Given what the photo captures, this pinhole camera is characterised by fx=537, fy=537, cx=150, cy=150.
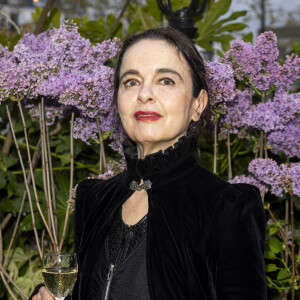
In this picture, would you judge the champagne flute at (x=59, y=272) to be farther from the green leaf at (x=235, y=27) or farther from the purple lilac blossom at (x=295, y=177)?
the green leaf at (x=235, y=27)

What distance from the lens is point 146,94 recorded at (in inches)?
57.9

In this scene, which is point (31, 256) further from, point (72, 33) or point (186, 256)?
point (186, 256)

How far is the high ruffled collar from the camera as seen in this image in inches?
59.4

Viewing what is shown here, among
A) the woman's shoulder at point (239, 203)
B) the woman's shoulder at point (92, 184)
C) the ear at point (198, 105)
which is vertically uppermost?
the ear at point (198, 105)

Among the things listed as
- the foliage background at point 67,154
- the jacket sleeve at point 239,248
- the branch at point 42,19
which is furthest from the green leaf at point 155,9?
the jacket sleeve at point 239,248

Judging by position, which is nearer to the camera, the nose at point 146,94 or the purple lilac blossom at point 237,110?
the nose at point 146,94

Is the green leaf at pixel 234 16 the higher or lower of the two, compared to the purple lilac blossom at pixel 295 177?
higher

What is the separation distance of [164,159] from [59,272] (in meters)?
0.42

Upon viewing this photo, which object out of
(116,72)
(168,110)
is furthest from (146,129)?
(116,72)

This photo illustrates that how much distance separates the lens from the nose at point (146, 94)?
1470 millimetres

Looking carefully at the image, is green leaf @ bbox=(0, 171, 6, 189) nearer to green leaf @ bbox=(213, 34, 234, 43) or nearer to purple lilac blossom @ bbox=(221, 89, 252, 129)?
purple lilac blossom @ bbox=(221, 89, 252, 129)

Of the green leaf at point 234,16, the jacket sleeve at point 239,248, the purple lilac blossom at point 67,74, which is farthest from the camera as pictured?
the green leaf at point 234,16

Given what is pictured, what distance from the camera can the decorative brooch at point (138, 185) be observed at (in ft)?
5.01

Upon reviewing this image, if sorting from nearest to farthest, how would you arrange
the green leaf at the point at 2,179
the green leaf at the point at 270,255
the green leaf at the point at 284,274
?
1. the green leaf at the point at 284,274
2. the green leaf at the point at 270,255
3. the green leaf at the point at 2,179
